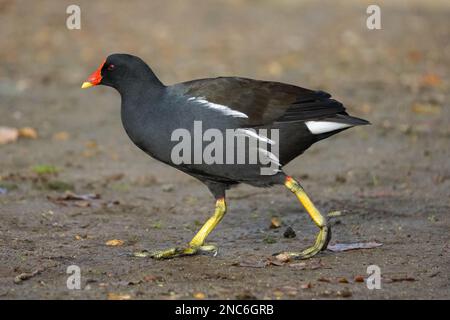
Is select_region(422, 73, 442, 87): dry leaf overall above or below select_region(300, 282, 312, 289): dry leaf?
above

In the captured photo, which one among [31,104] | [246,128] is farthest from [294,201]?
[31,104]

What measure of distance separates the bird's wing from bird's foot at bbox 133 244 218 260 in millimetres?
990

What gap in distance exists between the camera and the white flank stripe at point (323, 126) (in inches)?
242

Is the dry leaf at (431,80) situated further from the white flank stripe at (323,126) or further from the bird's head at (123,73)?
the bird's head at (123,73)

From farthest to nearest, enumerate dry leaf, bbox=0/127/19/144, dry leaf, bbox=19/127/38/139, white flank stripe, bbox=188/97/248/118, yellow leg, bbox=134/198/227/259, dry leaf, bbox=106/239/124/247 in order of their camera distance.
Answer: dry leaf, bbox=19/127/38/139, dry leaf, bbox=0/127/19/144, dry leaf, bbox=106/239/124/247, yellow leg, bbox=134/198/227/259, white flank stripe, bbox=188/97/248/118

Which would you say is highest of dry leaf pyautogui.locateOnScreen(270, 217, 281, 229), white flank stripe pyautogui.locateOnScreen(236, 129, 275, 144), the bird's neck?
the bird's neck

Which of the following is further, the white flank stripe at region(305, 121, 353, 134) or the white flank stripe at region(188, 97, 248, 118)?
the white flank stripe at region(305, 121, 353, 134)

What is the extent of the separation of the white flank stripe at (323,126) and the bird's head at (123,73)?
1179 mm

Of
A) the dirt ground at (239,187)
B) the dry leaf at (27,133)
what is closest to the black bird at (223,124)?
the dirt ground at (239,187)

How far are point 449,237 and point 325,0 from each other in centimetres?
1112

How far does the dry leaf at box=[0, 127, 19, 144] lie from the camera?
977cm

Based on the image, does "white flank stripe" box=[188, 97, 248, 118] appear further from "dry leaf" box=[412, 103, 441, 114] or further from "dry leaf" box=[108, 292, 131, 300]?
"dry leaf" box=[412, 103, 441, 114]

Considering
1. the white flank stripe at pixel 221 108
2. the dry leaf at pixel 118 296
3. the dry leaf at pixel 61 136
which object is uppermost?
the white flank stripe at pixel 221 108
